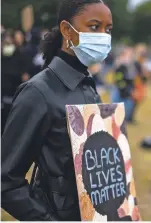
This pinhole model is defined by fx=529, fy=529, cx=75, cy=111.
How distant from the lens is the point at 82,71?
6.92 ft

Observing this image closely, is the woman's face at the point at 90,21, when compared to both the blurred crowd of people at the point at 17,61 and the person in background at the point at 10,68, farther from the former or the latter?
the person in background at the point at 10,68

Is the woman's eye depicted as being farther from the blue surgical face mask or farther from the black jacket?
the black jacket

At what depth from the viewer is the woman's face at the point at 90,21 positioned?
2.00 meters

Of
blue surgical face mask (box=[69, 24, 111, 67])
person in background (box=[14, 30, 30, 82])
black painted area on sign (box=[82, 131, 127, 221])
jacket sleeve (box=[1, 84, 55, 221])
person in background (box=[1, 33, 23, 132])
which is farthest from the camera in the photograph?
person in background (box=[14, 30, 30, 82])

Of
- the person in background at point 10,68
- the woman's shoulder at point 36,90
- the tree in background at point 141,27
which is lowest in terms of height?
the tree in background at point 141,27

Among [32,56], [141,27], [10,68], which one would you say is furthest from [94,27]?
[141,27]

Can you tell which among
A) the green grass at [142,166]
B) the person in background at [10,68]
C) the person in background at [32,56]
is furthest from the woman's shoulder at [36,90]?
the person in background at [32,56]

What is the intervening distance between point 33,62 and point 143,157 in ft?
7.21

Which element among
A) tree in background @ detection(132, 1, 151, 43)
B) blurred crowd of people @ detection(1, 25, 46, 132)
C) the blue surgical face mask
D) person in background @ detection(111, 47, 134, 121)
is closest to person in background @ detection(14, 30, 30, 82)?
blurred crowd of people @ detection(1, 25, 46, 132)

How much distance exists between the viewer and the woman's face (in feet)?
6.56

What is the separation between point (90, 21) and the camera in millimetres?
2006

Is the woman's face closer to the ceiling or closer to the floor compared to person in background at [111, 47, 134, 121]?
closer to the ceiling

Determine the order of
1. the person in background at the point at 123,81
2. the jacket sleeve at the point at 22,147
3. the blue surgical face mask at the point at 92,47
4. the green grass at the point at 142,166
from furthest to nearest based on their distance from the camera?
the person in background at the point at 123,81
the green grass at the point at 142,166
the blue surgical face mask at the point at 92,47
the jacket sleeve at the point at 22,147

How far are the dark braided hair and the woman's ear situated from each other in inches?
0.7
